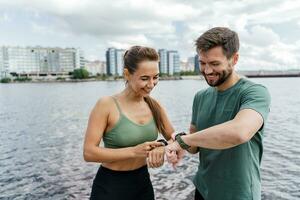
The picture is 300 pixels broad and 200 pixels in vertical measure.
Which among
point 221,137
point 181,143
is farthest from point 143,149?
point 221,137

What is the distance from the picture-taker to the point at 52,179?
11.9m

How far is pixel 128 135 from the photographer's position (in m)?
3.23

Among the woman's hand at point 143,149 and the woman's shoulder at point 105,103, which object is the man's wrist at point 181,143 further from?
Answer: the woman's shoulder at point 105,103

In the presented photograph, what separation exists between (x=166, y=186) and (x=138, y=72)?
8219mm

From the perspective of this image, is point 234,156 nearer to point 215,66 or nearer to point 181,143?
point 181,143

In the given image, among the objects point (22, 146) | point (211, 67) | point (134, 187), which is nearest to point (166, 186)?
point (134, 187)

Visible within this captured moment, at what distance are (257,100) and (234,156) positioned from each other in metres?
0.52

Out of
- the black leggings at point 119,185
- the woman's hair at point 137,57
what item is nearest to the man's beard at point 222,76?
the woman's hair at point 137,57

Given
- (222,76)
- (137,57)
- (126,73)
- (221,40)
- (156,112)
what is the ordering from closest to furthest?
(221,40), (222,76), (137,57), (126,73), (156,112)

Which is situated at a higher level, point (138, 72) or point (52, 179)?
point (138, 72)

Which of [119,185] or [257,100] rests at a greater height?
[257,100]

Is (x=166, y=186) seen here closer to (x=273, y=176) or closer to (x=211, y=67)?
(x=273, y=176)

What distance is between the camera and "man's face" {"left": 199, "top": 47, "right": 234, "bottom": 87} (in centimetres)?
271

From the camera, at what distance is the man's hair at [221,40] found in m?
2.67
